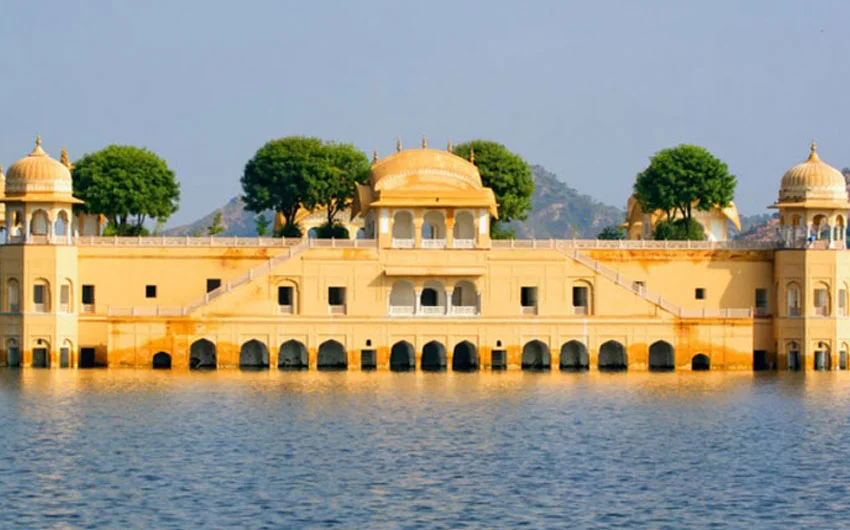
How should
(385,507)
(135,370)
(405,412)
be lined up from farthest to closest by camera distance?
(135,370), (405,412), (385,507)

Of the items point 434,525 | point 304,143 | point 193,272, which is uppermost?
point 304,143

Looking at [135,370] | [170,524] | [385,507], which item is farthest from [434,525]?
[135,370]

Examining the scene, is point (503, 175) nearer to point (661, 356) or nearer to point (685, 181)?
point (685, 181)

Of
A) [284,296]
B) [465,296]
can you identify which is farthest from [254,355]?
[465,296]

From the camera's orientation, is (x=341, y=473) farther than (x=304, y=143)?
No

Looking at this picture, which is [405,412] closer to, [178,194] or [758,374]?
[758,374]

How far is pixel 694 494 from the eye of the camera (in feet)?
136

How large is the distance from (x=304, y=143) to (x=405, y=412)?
105 feet

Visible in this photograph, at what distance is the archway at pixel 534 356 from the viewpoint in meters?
74.5

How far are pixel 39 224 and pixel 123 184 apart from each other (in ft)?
27.8

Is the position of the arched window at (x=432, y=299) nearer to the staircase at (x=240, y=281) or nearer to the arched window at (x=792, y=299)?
the staircase at (x=240, y=281)

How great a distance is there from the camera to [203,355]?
241ft

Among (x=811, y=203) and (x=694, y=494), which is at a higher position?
(x=811, y=203)

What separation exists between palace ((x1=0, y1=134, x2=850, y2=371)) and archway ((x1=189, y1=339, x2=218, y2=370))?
87mm
